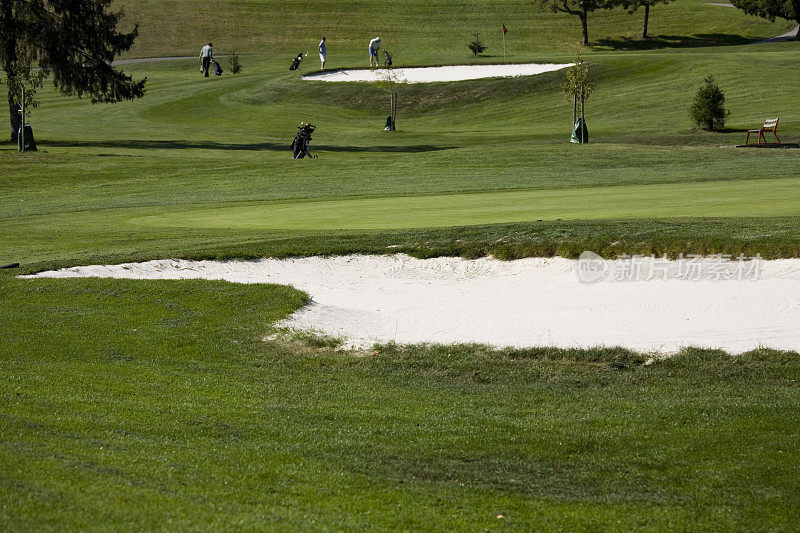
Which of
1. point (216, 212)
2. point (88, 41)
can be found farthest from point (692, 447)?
point (88, 41)

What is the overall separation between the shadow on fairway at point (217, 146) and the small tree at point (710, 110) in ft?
41.4

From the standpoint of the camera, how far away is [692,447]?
25.1ft

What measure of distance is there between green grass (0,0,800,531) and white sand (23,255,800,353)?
1.59ft

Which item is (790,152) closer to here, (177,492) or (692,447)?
(692,447)

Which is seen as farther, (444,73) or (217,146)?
(444,73)

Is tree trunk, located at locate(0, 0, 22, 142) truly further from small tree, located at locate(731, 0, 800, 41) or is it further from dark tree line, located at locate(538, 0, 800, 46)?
small tree, located at locate(731, 0, 800, 41)

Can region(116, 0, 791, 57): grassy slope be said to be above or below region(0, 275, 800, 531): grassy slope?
above

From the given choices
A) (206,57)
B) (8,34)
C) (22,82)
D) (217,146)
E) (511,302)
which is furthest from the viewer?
(206,57)

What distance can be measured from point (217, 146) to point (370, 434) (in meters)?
38.7

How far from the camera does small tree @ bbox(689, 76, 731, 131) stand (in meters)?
43.3

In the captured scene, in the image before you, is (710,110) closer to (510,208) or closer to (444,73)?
(510,208)

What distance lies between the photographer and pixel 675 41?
8594cm

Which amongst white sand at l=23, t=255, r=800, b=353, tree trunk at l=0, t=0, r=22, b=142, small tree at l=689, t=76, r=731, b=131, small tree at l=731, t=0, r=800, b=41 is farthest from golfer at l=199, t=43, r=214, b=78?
white sand at l=23, t=255, r=800, b=353

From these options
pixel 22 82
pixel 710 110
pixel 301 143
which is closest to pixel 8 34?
pixel 22 82
